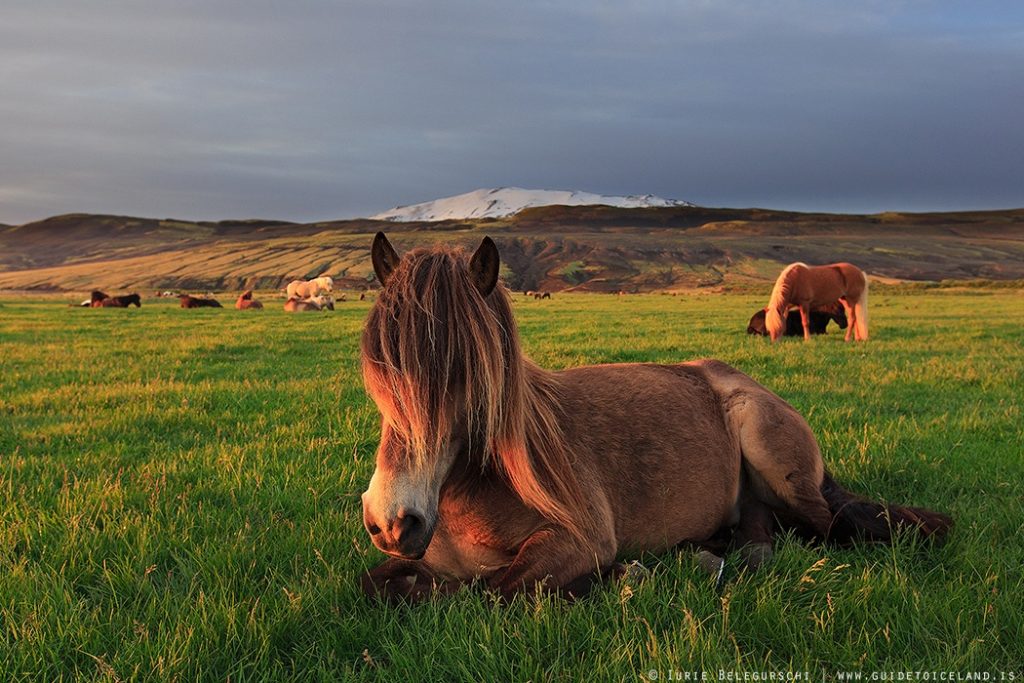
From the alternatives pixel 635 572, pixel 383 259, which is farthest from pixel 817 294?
pixel 383 259

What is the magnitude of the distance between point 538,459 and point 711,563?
1.26 metres

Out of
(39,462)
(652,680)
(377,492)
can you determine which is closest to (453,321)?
(377,492)

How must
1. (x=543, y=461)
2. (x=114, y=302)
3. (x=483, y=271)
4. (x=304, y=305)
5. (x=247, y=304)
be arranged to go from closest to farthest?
(x=483, y=271) < (x=543, y=461) < (x=304, y=305) < (x=247, y=304) < (x=114, y=302)

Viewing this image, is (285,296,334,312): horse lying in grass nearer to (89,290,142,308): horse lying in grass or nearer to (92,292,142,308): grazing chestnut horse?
(89,290,142,308): horse lying in grass

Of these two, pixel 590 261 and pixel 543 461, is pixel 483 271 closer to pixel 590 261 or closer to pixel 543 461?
pixel 543 461

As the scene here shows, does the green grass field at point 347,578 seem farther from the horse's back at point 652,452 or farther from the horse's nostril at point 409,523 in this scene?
the horse's nostril at point 409,523

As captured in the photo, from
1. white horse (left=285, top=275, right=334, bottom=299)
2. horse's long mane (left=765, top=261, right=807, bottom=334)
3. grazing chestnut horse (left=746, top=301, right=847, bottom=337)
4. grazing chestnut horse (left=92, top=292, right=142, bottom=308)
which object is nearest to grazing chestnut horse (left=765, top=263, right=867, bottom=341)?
horse's long mane (left=765, top=261, right=807, bottom=334)

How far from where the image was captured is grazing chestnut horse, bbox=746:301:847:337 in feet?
70.1

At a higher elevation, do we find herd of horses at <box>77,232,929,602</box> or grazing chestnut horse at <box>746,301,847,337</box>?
herd of horses at <box>77,232,929,602</box>

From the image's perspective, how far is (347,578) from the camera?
344 cm

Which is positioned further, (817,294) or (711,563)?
(817,294)

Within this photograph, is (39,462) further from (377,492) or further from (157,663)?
(377,492)

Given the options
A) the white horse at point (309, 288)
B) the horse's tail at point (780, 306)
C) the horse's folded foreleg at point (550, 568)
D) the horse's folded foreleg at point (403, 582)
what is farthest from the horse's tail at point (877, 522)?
the white horse at point (309, 288)

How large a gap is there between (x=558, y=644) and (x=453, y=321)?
1440mm
